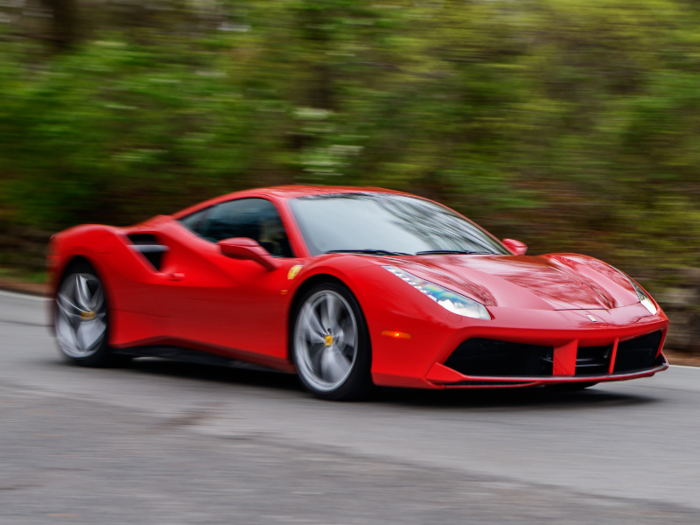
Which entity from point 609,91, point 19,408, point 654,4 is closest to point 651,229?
point 609,91

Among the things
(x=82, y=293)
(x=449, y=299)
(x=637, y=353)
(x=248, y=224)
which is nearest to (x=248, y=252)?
(x=248, y=224)

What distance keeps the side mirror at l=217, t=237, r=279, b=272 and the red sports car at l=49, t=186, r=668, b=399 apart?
11mm

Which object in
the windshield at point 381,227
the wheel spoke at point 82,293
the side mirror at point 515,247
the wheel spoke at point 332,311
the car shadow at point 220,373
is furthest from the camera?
the wheel spoke at point 82,293

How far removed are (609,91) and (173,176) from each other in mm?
5796

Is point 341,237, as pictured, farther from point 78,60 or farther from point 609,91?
point 78,60

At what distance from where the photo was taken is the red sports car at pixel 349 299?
4.71m

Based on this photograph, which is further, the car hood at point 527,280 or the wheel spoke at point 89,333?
the wheel spoke at point 89,333

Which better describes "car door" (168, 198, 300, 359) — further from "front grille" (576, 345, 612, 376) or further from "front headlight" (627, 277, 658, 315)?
"front headlight" (627, 277, 658, 315)

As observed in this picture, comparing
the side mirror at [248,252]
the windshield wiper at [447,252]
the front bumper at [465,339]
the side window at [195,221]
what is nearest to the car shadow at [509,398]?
the front bumper at [465,339]

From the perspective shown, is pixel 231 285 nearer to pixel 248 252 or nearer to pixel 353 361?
pixel 248 252

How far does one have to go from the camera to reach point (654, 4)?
11.6m

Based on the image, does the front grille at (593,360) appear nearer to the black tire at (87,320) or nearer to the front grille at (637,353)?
the front grille at (637,353)

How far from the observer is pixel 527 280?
5.12 meters

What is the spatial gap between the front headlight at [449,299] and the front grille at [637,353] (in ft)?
2.66
